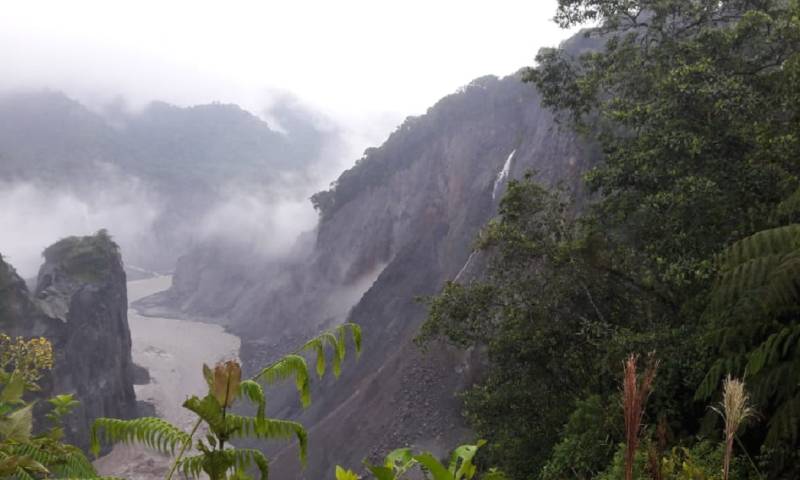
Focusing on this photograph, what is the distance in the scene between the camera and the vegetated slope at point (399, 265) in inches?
1133

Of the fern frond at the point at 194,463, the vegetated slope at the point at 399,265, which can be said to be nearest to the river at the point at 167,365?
the vegetated slope at the point at 399,265

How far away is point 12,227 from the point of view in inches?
4626

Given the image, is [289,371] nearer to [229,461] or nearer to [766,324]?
[229,461]

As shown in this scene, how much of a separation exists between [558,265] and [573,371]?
2012 mm

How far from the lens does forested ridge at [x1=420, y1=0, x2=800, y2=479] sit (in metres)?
8.12

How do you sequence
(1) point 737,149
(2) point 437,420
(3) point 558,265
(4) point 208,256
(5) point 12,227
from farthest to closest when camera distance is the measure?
(5) point 12,227 < (4) point 208,256 < (2) point 437,420 < (3) point 558,265 < (1) point 737,149

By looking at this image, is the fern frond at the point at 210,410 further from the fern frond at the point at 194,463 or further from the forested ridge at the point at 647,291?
the forested ridge at the point at 647,291

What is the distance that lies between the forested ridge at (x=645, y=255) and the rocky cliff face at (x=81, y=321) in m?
30.5

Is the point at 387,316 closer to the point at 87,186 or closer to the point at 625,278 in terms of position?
the point at 625,278

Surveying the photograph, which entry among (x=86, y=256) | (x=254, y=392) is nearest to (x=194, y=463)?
(x=254, y=392)

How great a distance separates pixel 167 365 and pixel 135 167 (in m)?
117

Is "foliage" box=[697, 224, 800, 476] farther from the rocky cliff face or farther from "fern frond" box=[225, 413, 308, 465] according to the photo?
the rocky cliff face

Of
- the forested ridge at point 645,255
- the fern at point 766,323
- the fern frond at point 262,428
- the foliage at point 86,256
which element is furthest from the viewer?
the foliage at point 86,256

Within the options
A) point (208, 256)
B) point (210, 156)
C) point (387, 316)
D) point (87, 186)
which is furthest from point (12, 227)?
point (387, 316)
